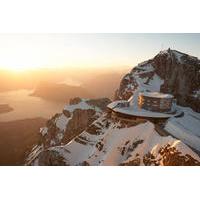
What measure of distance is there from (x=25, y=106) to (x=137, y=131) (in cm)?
10053

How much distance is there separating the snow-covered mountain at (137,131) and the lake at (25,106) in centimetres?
3473

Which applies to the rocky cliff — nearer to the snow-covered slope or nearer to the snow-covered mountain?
the snow-covered mountain

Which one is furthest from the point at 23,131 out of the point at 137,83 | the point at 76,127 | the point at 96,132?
the point at 96,132

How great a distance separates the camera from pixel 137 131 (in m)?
35.2

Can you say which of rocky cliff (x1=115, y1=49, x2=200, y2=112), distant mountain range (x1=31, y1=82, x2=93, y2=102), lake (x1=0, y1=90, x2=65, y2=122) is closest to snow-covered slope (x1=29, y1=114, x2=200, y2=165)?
rocky cliff (x1=115, y1=49, x2=200, y2=112)

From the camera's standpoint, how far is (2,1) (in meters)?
18.3

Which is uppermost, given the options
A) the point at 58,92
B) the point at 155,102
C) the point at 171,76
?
the point at 171,76

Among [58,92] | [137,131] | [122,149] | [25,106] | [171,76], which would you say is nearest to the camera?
[122,149]

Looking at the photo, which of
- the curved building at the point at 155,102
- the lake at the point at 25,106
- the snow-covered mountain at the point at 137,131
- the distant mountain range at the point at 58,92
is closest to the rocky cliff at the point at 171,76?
the snow-covered mountain at the point at 137,131

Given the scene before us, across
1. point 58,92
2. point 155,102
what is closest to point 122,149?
point 155,102

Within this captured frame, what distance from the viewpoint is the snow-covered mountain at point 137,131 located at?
29812 millimetres

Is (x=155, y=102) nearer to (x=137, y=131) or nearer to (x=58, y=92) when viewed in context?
(x=137, y=131)

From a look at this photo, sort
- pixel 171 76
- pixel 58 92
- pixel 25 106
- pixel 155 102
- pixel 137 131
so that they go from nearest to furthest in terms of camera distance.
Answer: pixel 137 131 → pixel 155 102 → pixel 171 76 → pixel 25 106 → pixel 58 92
